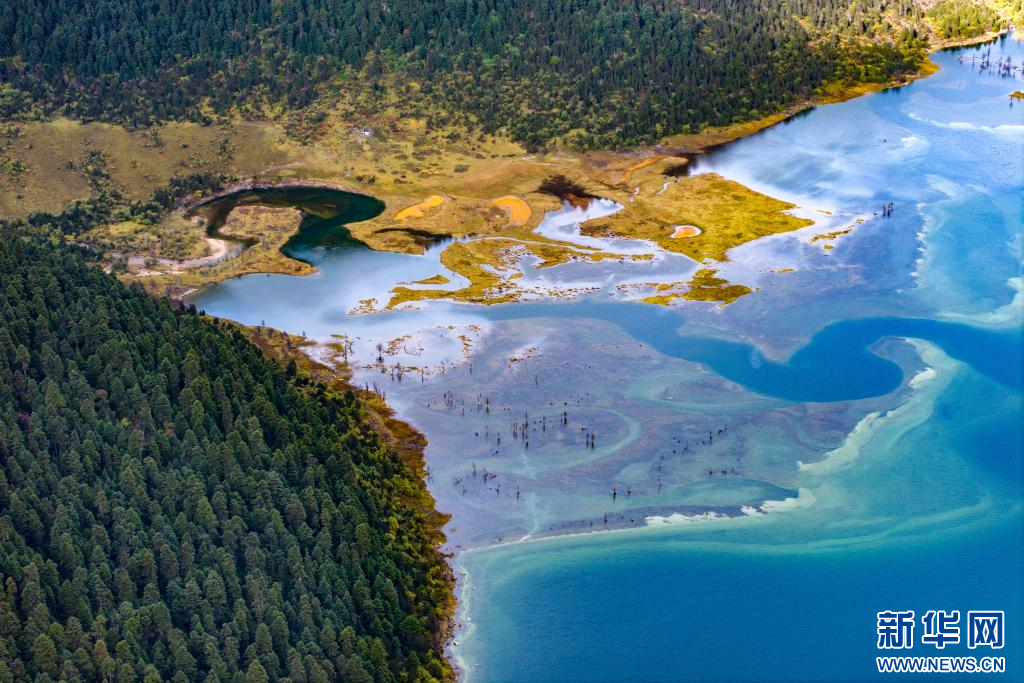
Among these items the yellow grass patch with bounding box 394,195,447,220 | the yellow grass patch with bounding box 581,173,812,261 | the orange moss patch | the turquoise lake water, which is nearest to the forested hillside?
the turquoise lake water

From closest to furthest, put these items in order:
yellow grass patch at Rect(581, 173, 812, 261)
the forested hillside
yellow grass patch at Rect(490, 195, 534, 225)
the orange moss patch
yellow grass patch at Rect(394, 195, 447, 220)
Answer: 1. the forested hillside
2. yellow grass patch at Rect(581, 173, 812, 261)
3. the orange moss patch
4. yellow grass patch at Rect(490, 195, 534, 225)
5. yellow grass patch at Rect(394, 195, 447, 220)

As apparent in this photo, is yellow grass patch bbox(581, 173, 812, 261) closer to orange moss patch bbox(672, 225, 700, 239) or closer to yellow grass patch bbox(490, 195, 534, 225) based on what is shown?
orange moss patch bbox(672, 225, 700, 239)

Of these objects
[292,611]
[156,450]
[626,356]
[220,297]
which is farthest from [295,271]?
[292,611]

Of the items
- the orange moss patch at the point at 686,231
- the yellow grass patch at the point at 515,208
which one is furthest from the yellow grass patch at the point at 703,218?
the yellow grass patch at the point at 515,208

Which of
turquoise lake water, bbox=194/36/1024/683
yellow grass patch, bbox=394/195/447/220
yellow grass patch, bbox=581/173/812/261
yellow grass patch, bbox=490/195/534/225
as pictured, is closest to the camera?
turquoise lake water, bbox=194/36/1024/683

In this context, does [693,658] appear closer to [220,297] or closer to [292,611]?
[292,611]

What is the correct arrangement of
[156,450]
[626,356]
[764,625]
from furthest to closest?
1. [626,356]
2. [156,450]
3. [764,625]

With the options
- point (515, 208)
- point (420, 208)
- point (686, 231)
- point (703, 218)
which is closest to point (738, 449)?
point (686, 231)

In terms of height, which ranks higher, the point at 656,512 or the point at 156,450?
the point at 156,450

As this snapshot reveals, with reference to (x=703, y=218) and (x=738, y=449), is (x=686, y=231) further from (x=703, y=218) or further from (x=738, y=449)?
(x=738, y=449)
